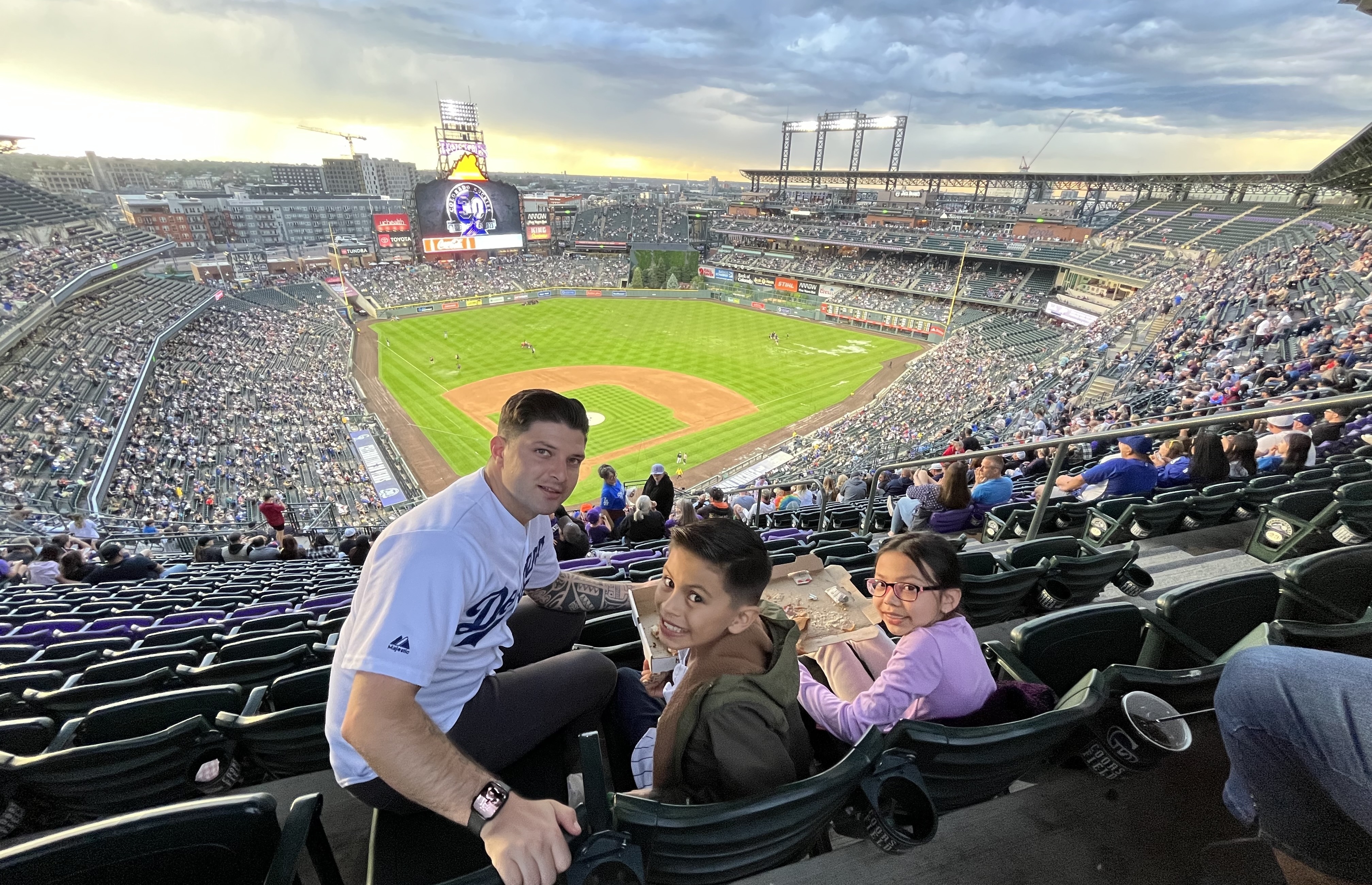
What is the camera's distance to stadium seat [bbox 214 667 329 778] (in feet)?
8.18

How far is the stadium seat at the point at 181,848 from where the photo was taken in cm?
131

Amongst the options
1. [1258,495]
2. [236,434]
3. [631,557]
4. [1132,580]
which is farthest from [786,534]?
[236,434]

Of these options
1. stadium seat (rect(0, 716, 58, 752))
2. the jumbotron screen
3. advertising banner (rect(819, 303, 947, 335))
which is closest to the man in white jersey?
stadium seat (rect(0, 716, 58, 752))

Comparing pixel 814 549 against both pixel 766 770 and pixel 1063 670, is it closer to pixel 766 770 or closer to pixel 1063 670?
pixel 1063 670

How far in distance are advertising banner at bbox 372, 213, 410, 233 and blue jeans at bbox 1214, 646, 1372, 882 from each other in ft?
250

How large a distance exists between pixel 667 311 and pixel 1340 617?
54.6 m

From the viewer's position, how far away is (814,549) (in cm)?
546

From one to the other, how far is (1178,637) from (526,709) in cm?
306

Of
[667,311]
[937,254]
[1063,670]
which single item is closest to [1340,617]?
[1063,670]

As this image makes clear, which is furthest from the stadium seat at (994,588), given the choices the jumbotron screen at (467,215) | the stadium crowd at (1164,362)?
the jumbotron screen at (467,215)

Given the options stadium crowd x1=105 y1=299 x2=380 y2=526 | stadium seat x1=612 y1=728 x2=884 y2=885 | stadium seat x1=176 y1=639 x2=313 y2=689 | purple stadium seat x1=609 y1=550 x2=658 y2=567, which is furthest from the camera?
stadium crowd x1=105 y1=299 x2=380 y2=526

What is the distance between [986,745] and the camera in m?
1.92

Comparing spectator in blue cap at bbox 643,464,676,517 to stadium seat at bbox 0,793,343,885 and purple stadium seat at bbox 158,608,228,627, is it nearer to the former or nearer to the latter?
purple stadium seat at bbox 158,608,228,627

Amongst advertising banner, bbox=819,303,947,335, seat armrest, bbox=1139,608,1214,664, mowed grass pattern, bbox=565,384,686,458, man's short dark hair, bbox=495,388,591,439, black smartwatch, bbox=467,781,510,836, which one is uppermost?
man's short dark hair, bbox=495,388,591,439
